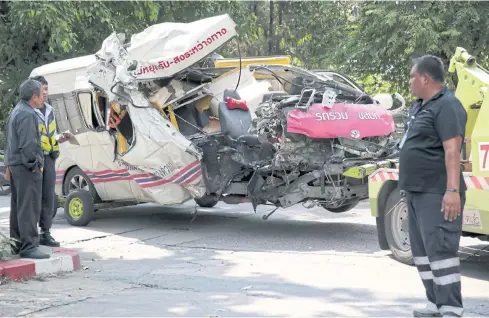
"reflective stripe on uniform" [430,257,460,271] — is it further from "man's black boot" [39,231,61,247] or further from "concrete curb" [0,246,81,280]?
"man's black boot" [39,231,61,247]

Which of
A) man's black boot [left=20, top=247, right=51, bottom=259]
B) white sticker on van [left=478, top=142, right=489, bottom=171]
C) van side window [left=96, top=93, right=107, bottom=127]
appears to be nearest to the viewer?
white sticker on van [left=478, top=142, right=489, bottom=171]

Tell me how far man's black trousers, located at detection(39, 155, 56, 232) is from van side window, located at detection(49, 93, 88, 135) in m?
3.21

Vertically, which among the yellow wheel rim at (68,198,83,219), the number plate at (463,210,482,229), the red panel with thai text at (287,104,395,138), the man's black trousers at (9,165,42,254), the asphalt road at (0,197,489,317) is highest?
the red panel with thai text at (287,104,395,138)

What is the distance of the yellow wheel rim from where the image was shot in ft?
37.2

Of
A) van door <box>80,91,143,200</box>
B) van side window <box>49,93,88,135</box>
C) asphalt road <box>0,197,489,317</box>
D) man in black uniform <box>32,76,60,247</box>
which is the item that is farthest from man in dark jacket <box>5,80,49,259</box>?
van side window <box>49,93,88,135</box>

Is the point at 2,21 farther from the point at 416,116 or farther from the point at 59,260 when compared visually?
the point at 416,116

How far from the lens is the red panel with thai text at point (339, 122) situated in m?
9.54

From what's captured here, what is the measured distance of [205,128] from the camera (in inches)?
437

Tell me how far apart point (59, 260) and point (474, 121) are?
13.7 ft

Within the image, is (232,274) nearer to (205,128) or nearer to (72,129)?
(205,128)

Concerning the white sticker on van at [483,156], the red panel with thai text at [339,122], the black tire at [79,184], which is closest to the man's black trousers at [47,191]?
the red panel with thai text at [339,122]

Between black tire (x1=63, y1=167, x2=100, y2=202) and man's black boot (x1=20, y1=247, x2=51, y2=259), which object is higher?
black tire (x1=63, y1=167, x2=100, y2=202)

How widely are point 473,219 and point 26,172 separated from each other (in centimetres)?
418

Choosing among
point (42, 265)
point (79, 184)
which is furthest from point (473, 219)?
point (79, 184)
